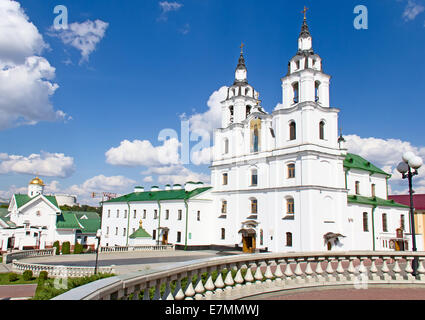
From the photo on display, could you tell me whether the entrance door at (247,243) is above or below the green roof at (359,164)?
below

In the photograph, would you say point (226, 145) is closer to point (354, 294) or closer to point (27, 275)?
point (27, 275)

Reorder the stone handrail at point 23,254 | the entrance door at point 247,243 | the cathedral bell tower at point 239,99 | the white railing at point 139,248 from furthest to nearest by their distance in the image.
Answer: the cathedral bell tower at point 239,99, the entrance door at point 247,243, the white railing at point 139,248, the stone handrail at point 23,254

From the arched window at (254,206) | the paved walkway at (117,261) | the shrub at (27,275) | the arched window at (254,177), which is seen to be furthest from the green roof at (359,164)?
the shrub at (27,275)

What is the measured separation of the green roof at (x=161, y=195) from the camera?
42.7m

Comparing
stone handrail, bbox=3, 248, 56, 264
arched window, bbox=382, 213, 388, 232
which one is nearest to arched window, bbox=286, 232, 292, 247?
arched window, bbox=382, 213, 388, 232

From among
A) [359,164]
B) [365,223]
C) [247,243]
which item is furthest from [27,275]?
[359,164]

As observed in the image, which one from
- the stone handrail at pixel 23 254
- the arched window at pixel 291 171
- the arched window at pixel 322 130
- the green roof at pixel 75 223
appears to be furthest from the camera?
the green roof at pixel 75 223

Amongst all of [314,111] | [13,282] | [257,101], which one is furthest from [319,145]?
[13,282]

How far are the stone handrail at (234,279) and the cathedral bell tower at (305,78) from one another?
24.7 meters

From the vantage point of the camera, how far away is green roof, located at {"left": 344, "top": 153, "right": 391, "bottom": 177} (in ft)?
126

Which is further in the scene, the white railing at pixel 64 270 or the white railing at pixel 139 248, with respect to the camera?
the white railing at pixel 139 248

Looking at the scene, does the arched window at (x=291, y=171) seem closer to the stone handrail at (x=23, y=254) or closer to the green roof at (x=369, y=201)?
the green roof at (x=369, y=201)

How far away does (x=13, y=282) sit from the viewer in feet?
64.6

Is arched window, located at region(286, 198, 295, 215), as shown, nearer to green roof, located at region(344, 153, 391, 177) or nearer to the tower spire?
green roof, located at region(344, 153, 391, 177)
